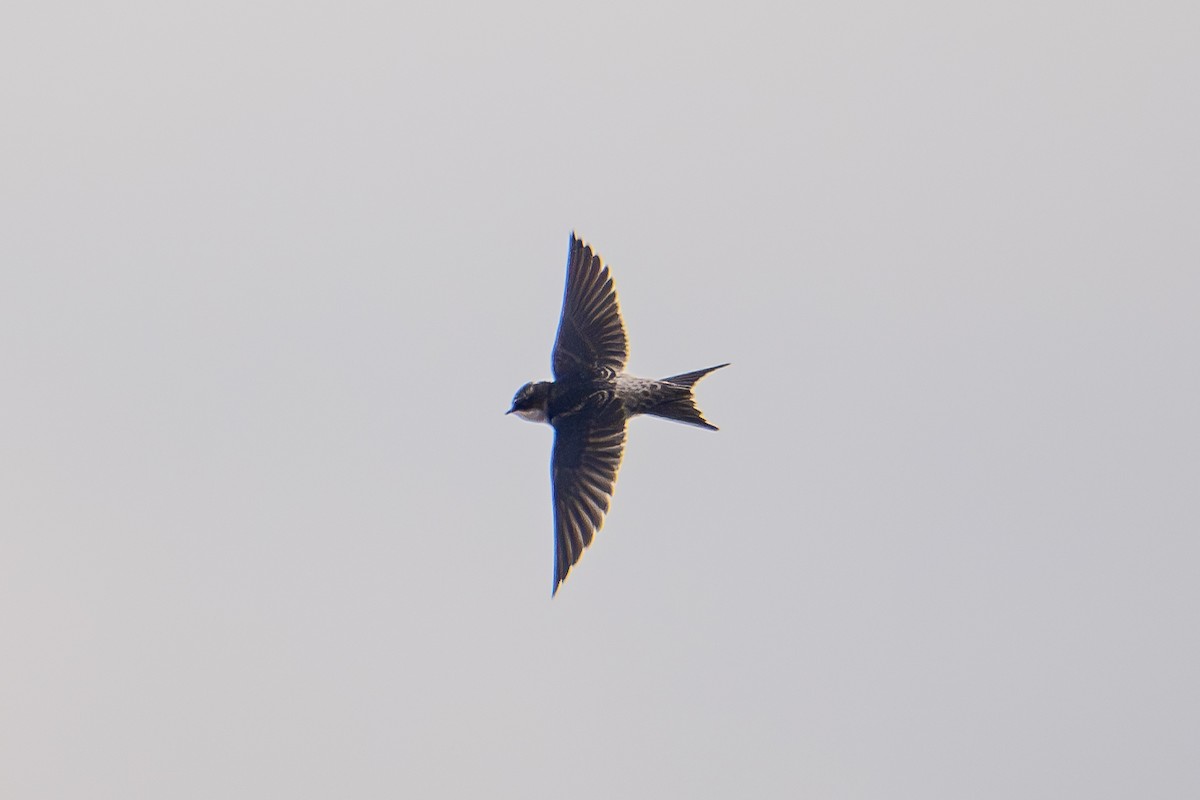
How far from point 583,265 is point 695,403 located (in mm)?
2021

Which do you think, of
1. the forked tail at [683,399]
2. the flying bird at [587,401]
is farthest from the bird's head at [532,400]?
the forked tail at [683,399]

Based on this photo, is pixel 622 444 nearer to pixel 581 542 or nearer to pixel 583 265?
pixel 581 542

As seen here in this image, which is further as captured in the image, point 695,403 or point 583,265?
point 583,265

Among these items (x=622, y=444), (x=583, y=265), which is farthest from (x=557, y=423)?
(x=583, y=265)

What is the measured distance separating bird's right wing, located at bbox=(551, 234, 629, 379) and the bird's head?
0.25 m

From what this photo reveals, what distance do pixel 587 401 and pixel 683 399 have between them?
103 centimetres

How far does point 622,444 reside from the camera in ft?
42.0

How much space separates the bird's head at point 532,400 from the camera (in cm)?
1333

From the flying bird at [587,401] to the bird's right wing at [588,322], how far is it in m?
0.01

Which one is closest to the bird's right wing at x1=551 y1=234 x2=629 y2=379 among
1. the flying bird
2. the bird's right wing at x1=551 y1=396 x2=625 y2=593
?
the flying bird

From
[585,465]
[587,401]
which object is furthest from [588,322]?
[585,465]

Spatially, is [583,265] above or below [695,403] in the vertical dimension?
above

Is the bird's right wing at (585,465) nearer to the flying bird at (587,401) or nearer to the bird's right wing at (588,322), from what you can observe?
the flying bird at (587,401)

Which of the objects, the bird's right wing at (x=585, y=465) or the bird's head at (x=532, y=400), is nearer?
the bird's right wing at (x=585, y=465)
